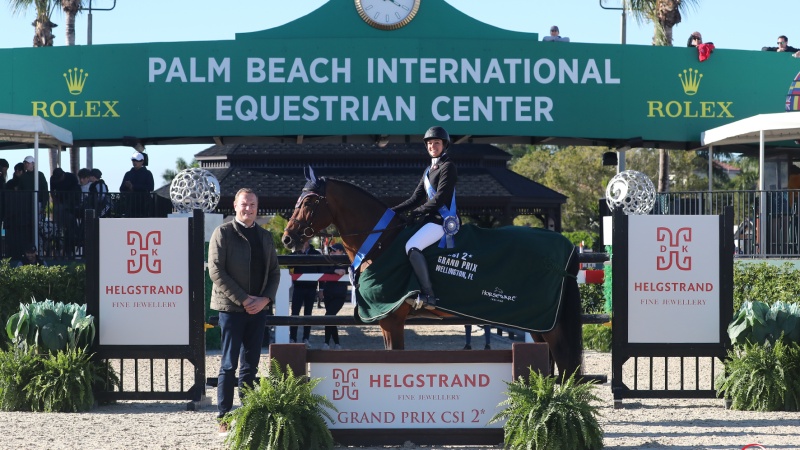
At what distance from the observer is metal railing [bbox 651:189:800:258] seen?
59.8 feet

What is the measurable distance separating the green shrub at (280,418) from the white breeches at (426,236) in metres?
1.80

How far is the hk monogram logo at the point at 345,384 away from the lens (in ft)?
26.8

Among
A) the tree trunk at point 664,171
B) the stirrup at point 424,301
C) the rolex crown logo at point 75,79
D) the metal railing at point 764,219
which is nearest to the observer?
the stirrup at point 424,301

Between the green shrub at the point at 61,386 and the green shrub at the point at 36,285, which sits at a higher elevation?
the green shrub at the point at 36,285

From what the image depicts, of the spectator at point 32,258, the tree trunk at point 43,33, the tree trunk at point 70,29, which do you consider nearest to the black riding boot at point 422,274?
the spectator at point 32,258

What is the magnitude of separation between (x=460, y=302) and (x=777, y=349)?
3.01 metres

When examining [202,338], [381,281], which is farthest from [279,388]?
[202,338]

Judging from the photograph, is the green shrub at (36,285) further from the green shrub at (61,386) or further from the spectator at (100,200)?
the spectator at (100,200)

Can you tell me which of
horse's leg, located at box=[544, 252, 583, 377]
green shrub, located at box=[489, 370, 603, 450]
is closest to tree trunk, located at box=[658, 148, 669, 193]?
horse's leg, located at box=[544, 252, 583, 377]

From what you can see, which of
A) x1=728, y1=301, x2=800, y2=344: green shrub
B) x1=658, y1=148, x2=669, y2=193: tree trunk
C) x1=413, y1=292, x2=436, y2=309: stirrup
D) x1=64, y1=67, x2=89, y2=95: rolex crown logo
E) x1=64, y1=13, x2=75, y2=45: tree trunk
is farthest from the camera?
x1=64, y1=13, x2=75, y2=45: tree trunk

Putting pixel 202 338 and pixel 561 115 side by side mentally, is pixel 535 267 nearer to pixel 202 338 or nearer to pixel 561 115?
pixel 202 338

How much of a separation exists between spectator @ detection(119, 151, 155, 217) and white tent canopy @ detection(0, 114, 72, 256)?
141 cm

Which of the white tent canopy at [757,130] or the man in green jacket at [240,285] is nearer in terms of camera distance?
the man in green jacket at [240,285]

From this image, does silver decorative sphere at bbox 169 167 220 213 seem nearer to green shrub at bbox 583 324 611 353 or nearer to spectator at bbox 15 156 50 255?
spectator at bbox 15 156 50 255
